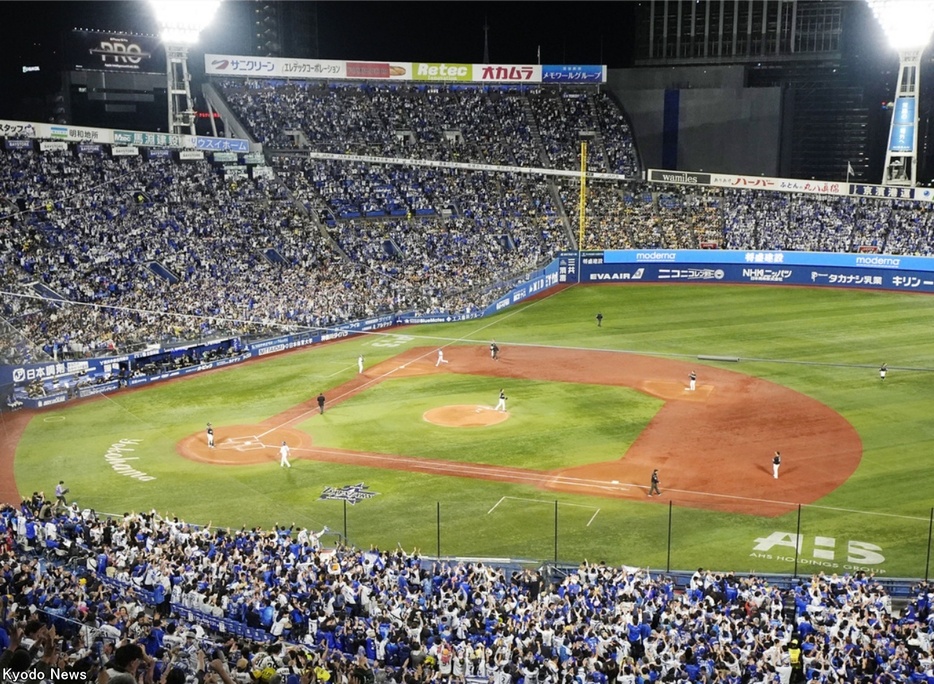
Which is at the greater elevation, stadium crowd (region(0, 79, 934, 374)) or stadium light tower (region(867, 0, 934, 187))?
stadium light tower (region(867, 0, 934, 187))

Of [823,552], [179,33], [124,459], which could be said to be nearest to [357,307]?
[179,33]

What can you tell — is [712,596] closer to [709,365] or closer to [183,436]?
[183,436]

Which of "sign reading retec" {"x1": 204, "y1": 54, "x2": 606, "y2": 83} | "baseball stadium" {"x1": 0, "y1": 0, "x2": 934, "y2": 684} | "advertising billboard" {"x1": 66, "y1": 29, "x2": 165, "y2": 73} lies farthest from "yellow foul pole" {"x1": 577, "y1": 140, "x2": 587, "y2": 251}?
"advertising billboard" {"x1": 66, "y1": 29, "x2": 165, "y2": 73}

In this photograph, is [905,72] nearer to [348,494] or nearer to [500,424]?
[500,424]

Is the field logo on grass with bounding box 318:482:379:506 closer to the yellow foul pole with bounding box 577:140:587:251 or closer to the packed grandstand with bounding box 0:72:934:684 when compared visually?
the packed grandstand with bounding box 0:72:934:684

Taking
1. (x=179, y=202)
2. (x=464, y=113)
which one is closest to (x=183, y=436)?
(x=179, y=202)
